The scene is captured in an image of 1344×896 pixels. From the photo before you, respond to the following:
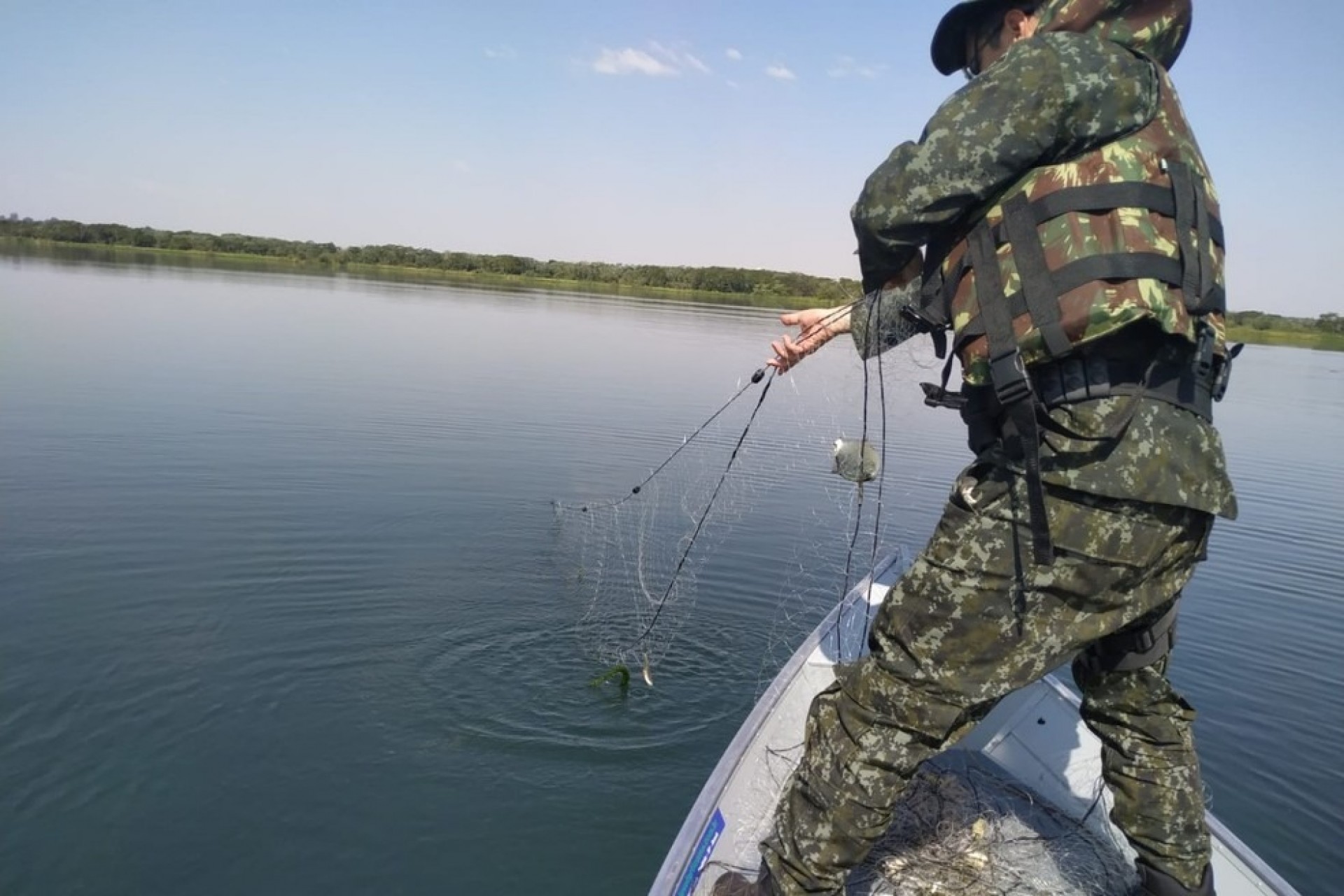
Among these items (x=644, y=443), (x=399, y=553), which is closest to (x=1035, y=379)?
(x=399, y=553)

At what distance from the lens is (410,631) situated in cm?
720

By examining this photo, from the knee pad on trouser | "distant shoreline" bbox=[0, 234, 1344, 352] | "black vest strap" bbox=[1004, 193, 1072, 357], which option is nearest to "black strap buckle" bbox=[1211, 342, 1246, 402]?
"black vest strap" bbox=[1004, 193, 1072, 357]

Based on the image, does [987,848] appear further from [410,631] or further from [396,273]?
[396,273]

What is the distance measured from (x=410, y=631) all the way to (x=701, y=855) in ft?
14.3

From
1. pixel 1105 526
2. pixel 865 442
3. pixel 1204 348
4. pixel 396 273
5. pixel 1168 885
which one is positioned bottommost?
pixel 1168 885

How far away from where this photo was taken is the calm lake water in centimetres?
483

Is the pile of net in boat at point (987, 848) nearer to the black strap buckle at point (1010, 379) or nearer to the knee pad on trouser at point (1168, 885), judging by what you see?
the knee pad on trouser at point (1168, 885)

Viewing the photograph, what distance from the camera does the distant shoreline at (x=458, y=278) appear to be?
70.2 meters

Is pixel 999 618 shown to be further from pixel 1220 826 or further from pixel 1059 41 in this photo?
pixel 1220 826

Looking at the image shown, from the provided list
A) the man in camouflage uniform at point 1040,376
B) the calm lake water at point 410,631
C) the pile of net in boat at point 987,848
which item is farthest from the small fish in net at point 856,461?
the man in camouflage uniform at point 1040,376

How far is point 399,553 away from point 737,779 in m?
5.81

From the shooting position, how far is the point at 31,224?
97.6 meters

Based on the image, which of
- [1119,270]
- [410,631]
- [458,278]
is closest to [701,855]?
[1119,270]

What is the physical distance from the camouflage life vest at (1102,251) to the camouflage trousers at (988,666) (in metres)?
0.48
